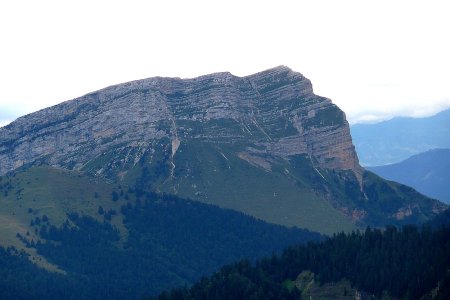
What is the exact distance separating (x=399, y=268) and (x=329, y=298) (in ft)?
56.3

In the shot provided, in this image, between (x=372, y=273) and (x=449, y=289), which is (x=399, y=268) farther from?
(x=449, y=289)

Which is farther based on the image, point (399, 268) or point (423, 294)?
point (399, 268)

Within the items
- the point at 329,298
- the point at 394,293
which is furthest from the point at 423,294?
the point at 329,298

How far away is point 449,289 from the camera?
16850cm

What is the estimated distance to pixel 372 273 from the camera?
199875 millimetres

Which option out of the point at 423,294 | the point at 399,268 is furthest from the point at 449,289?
the point at 399,268

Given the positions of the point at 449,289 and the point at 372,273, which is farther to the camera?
the point at 372,273

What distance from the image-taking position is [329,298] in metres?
200

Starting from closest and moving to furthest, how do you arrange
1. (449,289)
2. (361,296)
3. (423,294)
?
(449,289) < (423,294) < (361,296)

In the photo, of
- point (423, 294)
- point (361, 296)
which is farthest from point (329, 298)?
point (423, 294)

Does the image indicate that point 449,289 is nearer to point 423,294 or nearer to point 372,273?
point 423,294

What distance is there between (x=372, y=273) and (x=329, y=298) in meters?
11.3

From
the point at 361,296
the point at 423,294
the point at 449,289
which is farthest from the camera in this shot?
the point at 361,296

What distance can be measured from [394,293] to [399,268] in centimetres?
916
